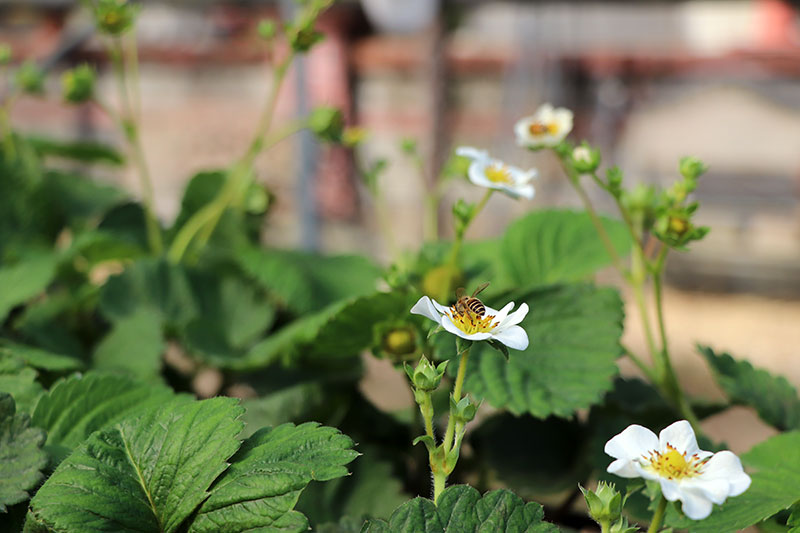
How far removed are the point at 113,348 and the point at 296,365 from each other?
0.11m

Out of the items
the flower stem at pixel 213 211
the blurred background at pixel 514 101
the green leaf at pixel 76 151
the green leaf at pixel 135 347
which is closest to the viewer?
the green leaf at pixel 135 347

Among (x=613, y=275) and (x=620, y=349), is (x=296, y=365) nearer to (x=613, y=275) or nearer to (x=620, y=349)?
(x=620, y=349)

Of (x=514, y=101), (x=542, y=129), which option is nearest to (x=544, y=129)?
(x=542, y=129)

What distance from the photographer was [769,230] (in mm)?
4086

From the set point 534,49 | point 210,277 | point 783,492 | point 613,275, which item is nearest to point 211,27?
point 534,49

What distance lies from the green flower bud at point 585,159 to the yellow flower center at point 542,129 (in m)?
0.03

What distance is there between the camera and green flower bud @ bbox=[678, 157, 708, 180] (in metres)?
0.39

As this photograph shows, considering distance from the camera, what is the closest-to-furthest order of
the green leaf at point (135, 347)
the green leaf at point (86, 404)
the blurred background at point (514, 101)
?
the green leaf at point (86, 404) < the green leaf at point (135, 347) < the blurred background at point (514, 101)

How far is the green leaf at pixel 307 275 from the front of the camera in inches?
20.7

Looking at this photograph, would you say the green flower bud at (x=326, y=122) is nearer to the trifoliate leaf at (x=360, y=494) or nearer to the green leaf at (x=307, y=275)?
the green leaf at (x=307, y=275)

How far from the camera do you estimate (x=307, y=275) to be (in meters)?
0.56

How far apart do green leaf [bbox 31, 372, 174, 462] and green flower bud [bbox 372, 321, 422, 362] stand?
0.11m

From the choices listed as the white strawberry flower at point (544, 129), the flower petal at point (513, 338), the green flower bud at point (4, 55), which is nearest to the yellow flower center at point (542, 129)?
the white strawberry flower at point (544, 129)

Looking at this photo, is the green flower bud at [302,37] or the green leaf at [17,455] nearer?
the green leaf at [17,455]
